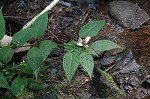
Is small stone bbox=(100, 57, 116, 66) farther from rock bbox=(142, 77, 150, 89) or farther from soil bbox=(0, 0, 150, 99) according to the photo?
rock bbox=(142, 77, 150, 89)

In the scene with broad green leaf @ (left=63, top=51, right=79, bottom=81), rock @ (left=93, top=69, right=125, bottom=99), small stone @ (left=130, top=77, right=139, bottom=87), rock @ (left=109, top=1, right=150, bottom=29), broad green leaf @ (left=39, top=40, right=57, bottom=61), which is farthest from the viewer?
rock @ (left=109, top=1, right=150, bottom=29)

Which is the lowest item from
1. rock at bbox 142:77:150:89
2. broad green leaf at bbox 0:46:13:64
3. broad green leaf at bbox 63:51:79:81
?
rock at bbox 142:77:150:89

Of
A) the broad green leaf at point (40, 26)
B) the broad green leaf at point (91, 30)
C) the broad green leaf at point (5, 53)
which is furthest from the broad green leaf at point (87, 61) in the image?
the broad green leaf at point (5, 53)

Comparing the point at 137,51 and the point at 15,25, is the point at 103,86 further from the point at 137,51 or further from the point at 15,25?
the point at 15,25

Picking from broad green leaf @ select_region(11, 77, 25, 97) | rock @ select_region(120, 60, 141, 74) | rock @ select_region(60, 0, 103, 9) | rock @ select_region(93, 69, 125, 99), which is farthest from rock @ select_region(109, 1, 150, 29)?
broad green leaf @ select_region(11, 77, 25, 97)

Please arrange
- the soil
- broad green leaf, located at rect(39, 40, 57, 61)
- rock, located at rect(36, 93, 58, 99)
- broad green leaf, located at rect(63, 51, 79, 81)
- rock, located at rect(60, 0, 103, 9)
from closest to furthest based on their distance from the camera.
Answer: broad green leaf, located at rect(63, 51, 79, 81) < broad green leaf, located at rect(39, 40, 57, 61) < rock, located at rect(36, 93, 58, 99) < the soil < rock, located at rect(60, 0, 103, 9)

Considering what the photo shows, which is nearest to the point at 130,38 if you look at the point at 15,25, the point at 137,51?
the point at 137,51

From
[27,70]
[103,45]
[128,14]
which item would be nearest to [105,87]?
[27,70]

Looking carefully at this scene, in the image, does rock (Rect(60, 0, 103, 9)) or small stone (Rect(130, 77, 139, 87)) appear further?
rock (Rect(60, 0, 103, 9))
